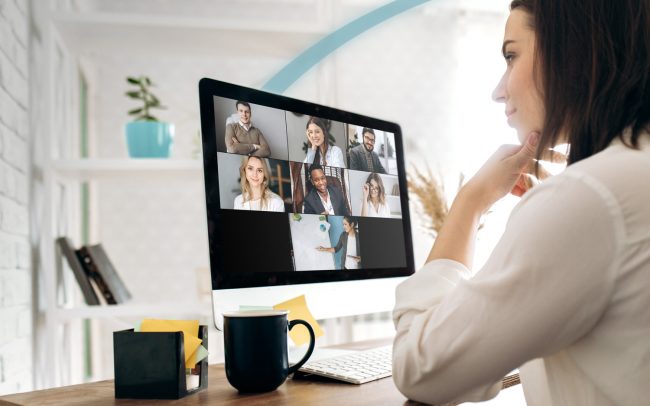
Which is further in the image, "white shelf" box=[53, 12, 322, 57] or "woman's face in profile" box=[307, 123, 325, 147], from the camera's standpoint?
"white shelf" box=[53, 12, 322, 57]

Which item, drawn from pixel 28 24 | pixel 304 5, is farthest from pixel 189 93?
pixel 28 24

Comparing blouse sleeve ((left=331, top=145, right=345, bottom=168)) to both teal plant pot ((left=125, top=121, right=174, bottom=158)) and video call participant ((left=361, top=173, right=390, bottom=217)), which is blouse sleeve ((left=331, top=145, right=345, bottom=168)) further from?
teal plant pot ((left=125, top=121, right=174, bottom=158))

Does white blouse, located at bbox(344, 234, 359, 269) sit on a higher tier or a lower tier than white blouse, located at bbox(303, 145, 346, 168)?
lower

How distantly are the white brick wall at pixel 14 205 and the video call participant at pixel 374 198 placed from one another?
2.72 feet

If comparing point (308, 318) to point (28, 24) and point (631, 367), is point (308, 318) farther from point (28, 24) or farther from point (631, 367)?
point (28, 24)

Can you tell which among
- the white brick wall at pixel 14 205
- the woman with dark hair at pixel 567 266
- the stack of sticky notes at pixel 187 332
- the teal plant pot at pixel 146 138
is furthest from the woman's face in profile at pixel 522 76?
the teal plant pot at pixel 146 138

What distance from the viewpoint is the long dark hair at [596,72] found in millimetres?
714

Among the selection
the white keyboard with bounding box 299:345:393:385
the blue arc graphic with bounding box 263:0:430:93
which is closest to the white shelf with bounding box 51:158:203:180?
the blue arc graphic with bounding box 263:0:430:93

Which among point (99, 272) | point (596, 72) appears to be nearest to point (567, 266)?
point (596, 72)

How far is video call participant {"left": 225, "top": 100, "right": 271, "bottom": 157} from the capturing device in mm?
1029

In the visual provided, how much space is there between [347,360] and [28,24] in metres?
1.30

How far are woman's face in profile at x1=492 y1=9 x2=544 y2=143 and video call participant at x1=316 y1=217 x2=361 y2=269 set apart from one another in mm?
415

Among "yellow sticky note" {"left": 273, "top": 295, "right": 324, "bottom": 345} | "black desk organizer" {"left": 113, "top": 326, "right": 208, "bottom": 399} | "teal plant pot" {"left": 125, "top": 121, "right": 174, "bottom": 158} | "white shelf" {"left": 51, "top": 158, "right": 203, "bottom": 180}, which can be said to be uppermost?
"teal plant pot" {"left": 125, "top": 121, "right": 174, "bottom": 158}

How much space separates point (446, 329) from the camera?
656 millimetres
